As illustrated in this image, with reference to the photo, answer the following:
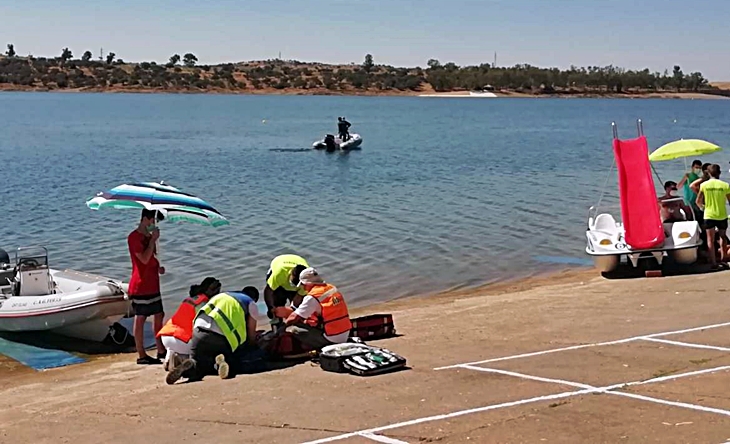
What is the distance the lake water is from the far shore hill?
7995 cm

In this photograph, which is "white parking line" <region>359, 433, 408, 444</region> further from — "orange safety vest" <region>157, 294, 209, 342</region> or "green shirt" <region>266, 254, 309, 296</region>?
"green shirt" <region>266, 254, 309, 296</region>

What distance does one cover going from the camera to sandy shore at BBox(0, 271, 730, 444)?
7285mm

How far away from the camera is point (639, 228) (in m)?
15.7

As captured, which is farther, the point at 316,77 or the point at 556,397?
the point at 316,77

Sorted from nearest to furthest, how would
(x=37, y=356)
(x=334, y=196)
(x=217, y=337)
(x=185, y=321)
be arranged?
1. (x=217, y=337)
2. (x=185, y=321)
3. (x=37, y=356)
4. (x=334, y=196)

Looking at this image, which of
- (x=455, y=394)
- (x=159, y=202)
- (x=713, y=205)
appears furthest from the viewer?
(x=713, y=205)

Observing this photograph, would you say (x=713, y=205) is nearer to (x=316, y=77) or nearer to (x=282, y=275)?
(x=282, y=275)

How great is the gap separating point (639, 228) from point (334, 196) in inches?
660

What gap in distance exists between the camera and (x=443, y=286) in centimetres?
1744

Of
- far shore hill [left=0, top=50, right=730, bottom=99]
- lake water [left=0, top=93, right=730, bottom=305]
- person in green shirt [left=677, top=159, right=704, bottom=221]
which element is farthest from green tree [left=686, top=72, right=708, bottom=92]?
person in green shirt [left=677, top=159, right=704, bottom=221]

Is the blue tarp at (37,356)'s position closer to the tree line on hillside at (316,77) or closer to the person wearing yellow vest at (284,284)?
the person wearing yellow vest at (284,284)

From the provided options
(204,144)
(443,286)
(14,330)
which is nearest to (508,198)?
(443,286)

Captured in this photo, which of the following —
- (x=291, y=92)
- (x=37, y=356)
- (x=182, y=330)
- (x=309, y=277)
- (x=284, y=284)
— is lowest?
(x=37, y=356)

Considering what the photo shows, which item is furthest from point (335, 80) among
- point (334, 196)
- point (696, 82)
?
point (334, 196)
